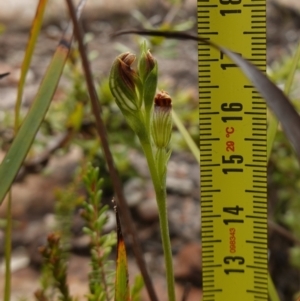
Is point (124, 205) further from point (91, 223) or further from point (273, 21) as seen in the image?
point (273, 21)

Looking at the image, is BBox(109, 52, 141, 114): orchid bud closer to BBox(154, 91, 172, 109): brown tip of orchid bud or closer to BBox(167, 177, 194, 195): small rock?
BBox(154, 91, 172, 109): brown tip of orchid bud

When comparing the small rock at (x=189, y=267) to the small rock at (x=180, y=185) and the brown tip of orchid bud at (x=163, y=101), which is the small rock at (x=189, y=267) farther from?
the brown tip of orchid bud at (x=163, y=101)

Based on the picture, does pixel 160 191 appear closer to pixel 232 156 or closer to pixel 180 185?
pixel 232 156

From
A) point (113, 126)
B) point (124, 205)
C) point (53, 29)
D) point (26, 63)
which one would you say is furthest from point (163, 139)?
point (53, 29)

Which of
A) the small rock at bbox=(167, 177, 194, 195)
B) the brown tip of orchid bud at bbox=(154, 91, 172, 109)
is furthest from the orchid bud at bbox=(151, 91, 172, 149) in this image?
the small rock at bbox=(167, 177, 194, 195)

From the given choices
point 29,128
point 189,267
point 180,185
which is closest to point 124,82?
point 29,128
